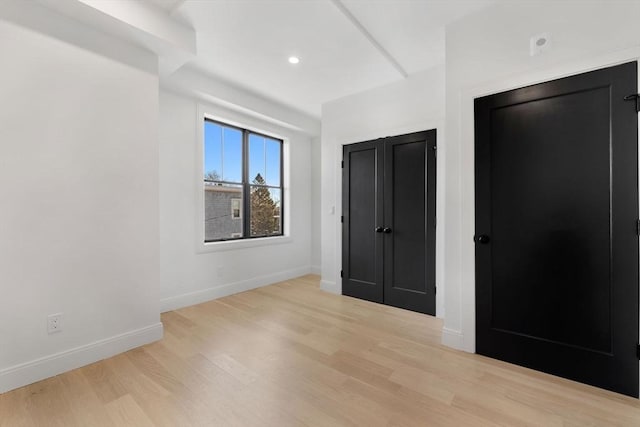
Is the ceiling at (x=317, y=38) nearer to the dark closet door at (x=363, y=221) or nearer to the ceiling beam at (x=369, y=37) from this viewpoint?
the ceiling beam at (x=369, y=37)

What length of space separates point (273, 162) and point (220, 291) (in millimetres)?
2358

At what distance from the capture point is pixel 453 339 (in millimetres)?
2404

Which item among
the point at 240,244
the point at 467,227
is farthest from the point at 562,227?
the point at 240,244

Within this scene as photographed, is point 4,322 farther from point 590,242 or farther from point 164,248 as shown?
point 590,242

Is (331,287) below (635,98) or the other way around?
below

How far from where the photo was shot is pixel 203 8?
2.24 metres

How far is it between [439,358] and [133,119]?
3374 millimetres

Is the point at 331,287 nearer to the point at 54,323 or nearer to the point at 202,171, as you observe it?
the point at 202,171

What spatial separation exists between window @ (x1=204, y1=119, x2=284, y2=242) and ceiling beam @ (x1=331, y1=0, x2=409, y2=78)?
7.91 ft

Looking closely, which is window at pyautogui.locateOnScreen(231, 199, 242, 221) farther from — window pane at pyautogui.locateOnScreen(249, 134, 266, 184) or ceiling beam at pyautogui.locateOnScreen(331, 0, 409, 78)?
ceiling beam at pyautogui.locateOnScreen(331, 0, 409, 78)

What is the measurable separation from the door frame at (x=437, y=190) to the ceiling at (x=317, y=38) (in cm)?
65

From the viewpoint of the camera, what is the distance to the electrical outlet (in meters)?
1.98

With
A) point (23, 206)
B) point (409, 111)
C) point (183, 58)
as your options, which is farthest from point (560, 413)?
point (183, 58)

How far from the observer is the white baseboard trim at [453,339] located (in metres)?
2.37
